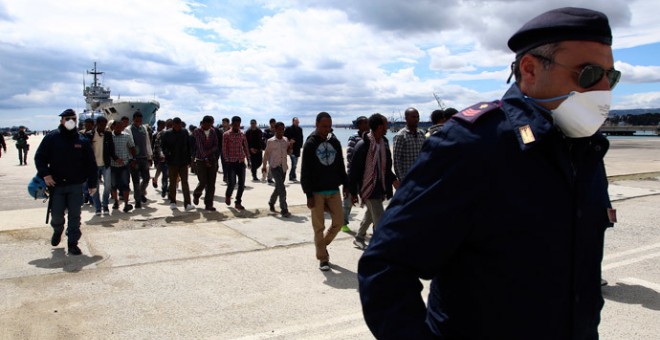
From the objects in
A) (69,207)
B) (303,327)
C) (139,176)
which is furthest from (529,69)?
(139,176)

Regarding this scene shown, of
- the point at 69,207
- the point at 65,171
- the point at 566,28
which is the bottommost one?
the point at 69,207

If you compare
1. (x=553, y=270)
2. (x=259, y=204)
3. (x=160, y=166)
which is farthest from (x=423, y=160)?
(x=160, y=166)

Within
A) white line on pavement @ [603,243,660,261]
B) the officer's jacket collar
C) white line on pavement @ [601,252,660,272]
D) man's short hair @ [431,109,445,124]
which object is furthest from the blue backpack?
white line on pavement @ [603,243,660,261]

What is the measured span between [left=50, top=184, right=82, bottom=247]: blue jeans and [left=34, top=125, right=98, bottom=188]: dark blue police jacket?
0.11 m

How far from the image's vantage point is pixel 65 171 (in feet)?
22.0

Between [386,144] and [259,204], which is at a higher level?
[386,144]

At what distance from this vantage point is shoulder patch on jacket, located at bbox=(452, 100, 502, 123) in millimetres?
1484

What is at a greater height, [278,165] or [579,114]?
[579,114]

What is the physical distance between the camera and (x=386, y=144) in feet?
23.4

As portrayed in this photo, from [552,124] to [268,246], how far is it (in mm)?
6147

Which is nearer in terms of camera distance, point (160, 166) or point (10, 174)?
point (160, 166)

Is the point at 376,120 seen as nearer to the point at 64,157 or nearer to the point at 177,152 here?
the point at 64,157

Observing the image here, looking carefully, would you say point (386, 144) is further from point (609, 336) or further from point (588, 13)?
point (588, 13)

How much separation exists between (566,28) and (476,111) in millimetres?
371
